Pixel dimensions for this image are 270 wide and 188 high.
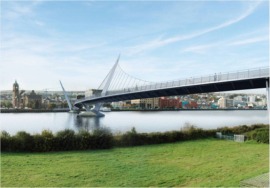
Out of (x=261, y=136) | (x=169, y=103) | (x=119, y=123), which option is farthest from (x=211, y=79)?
(x=169, y=103)

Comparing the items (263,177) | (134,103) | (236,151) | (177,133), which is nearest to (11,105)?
(134,103)

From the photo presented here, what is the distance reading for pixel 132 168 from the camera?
7.85 metres

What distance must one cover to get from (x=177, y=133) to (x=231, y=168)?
252 inches

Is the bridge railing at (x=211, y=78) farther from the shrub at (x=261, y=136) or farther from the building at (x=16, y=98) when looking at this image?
the building at (x=16, y=98)

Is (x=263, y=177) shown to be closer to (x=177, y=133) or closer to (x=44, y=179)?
(x=44, y=179)

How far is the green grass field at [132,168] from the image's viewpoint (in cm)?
654

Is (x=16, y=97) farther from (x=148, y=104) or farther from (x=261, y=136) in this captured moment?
(x=261, y=136)

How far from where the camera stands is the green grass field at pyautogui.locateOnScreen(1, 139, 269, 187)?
6543 millimetres

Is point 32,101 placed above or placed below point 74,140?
above

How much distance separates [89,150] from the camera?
10953mm

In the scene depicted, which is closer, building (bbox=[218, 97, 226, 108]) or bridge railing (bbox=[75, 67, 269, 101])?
bridge railing (bbox=[75, 67, 269, 101])

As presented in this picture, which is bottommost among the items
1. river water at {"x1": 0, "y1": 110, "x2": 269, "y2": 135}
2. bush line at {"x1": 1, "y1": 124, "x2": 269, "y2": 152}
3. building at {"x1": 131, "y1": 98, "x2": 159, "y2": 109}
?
river water at {"x1": 0, "y1": 110, "x2": 269, "y2": 135}

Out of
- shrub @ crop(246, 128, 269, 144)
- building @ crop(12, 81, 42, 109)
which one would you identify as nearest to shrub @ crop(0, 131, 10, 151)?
shrub @ crop(246, 128, 269, 144)

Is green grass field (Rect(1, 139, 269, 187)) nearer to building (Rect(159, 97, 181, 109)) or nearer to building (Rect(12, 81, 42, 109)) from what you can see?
building (Rect(12, 81, 42, 109))
